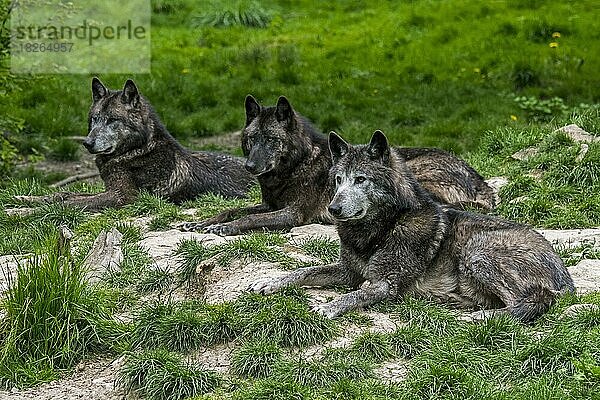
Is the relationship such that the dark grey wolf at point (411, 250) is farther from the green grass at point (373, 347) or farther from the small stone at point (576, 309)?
the green grass at point (373, 347)

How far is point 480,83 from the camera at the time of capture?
1694 centimetres

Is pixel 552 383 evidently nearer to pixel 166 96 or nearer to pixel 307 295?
pixel 307 295

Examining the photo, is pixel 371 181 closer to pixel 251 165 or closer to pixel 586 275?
pixel 586 275

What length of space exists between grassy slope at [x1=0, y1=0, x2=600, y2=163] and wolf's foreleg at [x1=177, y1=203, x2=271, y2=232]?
4.87m

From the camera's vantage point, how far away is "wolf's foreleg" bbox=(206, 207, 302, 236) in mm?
9570

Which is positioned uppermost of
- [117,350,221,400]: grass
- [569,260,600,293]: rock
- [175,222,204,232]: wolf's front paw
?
[569,260,600,293]: rock

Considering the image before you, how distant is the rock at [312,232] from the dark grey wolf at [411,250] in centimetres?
141

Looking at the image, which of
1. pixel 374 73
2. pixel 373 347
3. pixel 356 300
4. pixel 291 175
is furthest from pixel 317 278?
pixel 374 73

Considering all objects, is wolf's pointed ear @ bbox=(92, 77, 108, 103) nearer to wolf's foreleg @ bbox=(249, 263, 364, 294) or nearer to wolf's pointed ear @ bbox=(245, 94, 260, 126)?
wolf's pointed ear @ bbox=(245, 94, 260, 126)

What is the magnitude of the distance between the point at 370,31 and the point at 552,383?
14.7 meters

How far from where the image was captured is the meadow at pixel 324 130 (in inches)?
241

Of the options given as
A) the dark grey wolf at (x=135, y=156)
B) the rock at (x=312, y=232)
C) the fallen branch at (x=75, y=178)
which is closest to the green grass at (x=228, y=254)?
the rock at (x=312, y=232)

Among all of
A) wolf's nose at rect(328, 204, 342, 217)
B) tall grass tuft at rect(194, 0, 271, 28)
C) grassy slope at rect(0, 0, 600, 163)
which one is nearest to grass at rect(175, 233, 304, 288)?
wolf's nose at rect(328, 204, 342, 217)

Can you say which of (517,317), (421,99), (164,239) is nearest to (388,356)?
(517,317)
